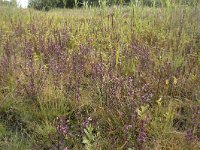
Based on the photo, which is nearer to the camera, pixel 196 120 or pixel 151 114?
pixel 196 120

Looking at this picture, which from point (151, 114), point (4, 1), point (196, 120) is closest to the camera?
point (196, 120)

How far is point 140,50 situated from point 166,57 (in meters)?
0.32

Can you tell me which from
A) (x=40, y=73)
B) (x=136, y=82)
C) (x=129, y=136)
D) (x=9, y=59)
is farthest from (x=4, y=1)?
(x=129, y=136)

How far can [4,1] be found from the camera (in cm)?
845

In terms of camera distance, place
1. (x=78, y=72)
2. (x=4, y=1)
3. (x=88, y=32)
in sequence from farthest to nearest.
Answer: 1. (x=4, y=1)
2. (x=88, y=32)
3. (x=78, y=72)

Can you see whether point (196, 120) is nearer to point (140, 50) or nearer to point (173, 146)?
point (173, 146)

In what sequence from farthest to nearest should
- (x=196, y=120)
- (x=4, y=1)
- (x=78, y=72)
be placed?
(x=4, y=1)
(x=78, y=72)
(x=196, y=120)

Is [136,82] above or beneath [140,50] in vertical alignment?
beneath

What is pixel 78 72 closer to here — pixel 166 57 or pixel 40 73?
pixel 40 73

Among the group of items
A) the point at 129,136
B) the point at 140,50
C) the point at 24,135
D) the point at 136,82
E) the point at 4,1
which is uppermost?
the point at 4,1

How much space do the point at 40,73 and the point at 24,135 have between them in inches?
30.2

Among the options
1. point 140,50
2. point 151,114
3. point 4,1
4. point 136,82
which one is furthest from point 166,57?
point 4,1

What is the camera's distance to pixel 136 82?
2.73 m

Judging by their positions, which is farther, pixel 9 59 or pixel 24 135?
pixel 9 59
